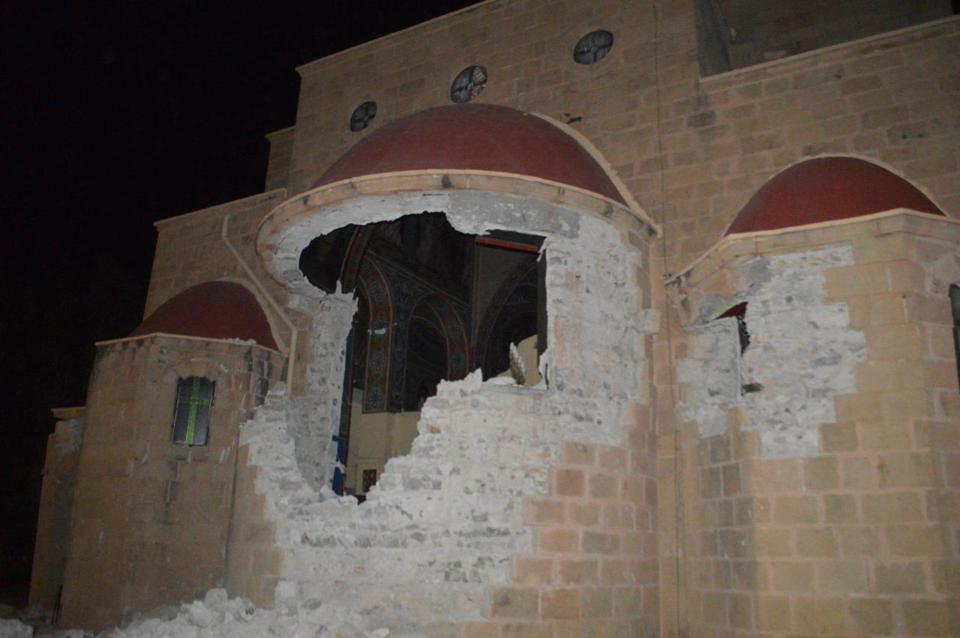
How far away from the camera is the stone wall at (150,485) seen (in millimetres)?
8602

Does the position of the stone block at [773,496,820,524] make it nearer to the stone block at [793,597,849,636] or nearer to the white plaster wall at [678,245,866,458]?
the white plaster wall at [678,245,866,458]

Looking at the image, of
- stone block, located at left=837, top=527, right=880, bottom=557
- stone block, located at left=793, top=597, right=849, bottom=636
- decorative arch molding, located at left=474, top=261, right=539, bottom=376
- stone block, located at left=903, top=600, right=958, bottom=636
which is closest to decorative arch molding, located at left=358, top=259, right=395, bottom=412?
decorative arch molding, located at left=474, top=261, right=539, bottom=376

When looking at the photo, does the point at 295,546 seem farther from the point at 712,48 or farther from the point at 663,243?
the point at 712,48

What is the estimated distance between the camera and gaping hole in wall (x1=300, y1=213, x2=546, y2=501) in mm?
12797

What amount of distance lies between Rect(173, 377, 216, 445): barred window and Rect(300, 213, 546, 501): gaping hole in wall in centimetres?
193

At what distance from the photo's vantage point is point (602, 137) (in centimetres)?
906

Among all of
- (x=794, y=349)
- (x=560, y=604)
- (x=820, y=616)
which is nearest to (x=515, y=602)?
(x=560, y=604)

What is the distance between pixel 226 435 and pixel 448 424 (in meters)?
3.66

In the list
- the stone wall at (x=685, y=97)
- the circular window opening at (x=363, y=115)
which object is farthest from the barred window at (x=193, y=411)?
the circular window opening at (x=363, y=115)

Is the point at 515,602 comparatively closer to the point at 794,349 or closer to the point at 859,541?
the point at 859,541

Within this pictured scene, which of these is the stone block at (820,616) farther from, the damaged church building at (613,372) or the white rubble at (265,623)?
the white rubble at (265,623)

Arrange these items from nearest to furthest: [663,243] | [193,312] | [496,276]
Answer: [663,243] → [193,312] → [496,276]

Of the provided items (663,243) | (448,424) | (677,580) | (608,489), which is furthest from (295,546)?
(663,243)

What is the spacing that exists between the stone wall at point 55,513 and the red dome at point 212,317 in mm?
3170
